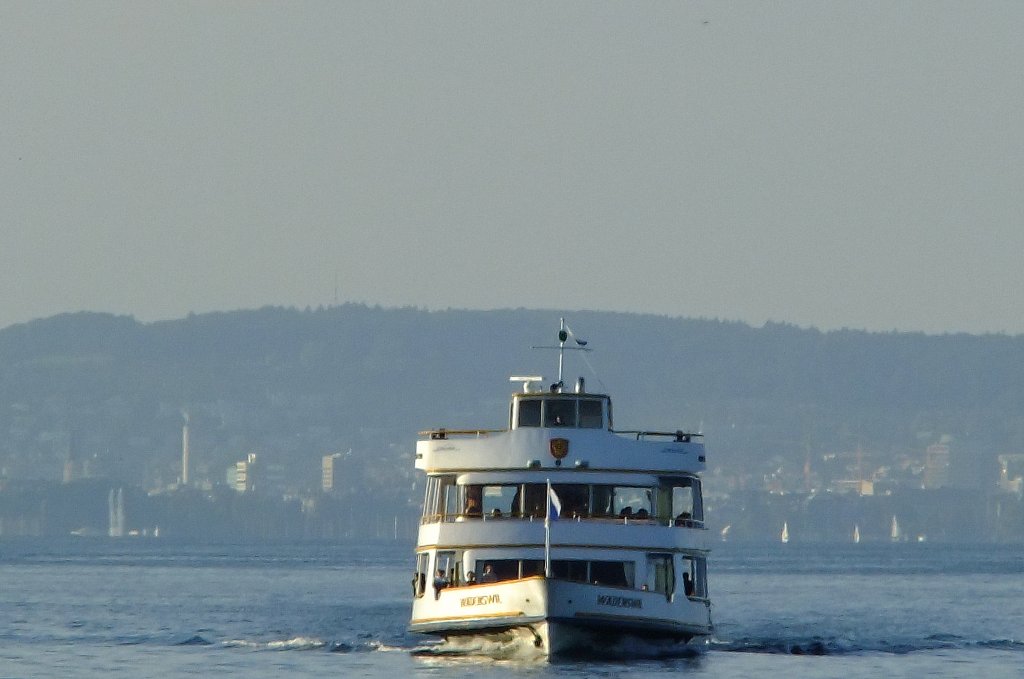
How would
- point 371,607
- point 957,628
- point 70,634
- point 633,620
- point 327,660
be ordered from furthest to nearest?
point 371,607 → point 957,628 → point 70,634 → point 327,660 → point 633,620

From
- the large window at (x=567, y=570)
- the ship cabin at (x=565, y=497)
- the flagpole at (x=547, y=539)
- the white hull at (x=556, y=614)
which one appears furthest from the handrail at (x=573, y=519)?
the white hull at (x=556, y=614)

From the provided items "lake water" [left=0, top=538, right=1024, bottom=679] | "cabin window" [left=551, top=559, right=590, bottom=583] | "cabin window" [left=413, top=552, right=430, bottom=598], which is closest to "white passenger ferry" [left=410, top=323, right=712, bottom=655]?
"cabin window" [left=551, top=559, right=590, bottom=583]

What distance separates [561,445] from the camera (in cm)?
6406

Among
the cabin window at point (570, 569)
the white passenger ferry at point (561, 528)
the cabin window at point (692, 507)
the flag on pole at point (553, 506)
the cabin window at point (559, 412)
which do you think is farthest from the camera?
the cabin window at point (692, 507)

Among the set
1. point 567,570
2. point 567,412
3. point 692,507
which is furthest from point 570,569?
point 692,507

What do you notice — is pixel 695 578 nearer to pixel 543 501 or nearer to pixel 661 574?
pixel 661 574

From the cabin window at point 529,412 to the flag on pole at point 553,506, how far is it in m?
2.40

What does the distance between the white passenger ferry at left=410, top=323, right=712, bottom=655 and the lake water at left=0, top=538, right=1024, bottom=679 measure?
1.07 metres

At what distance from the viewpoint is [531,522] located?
63.6 meters

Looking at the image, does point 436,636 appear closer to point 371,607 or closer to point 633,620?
point 633,620

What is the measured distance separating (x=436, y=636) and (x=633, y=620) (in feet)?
27.1

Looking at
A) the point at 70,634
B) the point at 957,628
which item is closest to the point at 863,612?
the point at 957,628

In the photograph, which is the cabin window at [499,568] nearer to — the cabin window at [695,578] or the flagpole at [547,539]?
the flagpole at [547,539]

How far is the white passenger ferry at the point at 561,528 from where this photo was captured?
2467 inches
